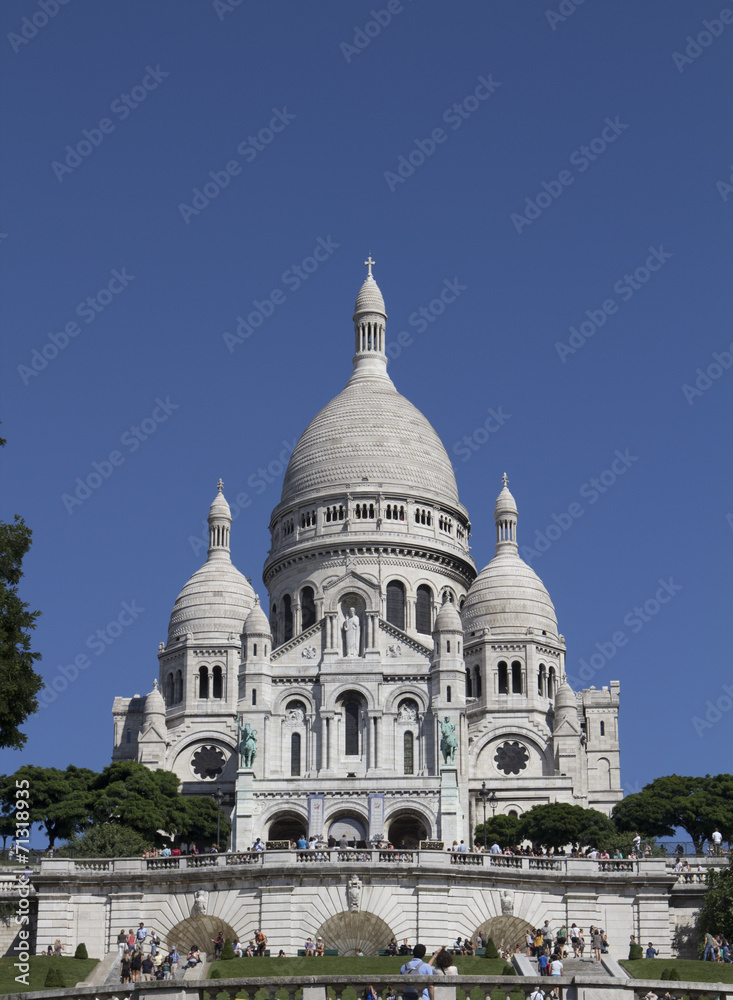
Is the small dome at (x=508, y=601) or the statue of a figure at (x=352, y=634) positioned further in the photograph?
the small dome at (x=508, y=601)

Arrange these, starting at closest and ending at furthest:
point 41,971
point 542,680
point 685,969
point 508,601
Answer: point 685,969
point 41,971
point 542,680
point 508,601

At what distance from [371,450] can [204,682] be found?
1765 centimetres

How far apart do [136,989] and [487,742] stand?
66849mm

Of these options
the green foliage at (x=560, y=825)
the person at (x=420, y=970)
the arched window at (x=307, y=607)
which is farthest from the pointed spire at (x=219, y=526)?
the person at (x=420, y=970)

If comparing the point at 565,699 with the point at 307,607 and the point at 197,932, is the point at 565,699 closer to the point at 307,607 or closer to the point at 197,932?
the point at 307,607

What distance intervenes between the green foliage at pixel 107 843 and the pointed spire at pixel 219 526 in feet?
139

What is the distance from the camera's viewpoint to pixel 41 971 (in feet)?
161

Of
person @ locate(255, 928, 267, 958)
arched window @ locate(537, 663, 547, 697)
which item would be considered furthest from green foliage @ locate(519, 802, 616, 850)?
person @ locate(255, 928, 267, 958)

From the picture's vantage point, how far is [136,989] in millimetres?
39688

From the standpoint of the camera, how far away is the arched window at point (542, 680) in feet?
355

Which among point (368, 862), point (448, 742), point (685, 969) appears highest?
point (448, 742)

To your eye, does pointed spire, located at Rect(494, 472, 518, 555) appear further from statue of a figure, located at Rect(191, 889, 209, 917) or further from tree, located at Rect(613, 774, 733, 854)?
statue of a figure, located at Rect(191, 889, 209, 917)

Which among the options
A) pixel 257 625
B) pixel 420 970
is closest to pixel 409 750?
pixel 257 625

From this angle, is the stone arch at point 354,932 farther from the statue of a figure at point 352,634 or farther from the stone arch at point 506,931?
the statue of a figure at point 352,634
